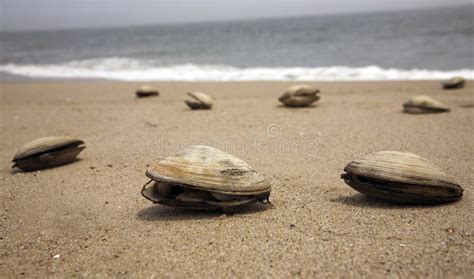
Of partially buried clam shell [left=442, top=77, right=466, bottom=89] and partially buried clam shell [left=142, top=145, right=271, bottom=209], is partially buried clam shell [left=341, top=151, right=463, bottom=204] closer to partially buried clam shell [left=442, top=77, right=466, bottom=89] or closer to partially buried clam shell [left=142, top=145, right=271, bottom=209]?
partially buried clam shell [left=142, top=145, right=271, bottom=209]

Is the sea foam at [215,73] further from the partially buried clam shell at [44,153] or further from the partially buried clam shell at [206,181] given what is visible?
the partially buried clam shell at [206,181]

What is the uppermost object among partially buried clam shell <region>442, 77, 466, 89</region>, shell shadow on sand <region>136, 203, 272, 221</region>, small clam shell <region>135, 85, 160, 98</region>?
partially buried clam shell <region>442, 77, 466, 89</region>

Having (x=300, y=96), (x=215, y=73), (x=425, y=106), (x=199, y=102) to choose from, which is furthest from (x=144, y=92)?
(x=425, y=106)

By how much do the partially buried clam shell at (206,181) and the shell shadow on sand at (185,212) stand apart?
0.32ft

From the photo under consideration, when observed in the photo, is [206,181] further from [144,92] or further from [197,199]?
[144,92]

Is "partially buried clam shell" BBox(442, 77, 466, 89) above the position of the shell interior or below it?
above

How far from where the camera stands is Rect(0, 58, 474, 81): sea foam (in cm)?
1240

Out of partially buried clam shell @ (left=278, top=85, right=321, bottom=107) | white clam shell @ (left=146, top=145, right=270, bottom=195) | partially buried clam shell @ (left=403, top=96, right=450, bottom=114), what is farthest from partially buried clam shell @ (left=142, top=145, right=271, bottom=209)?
partially buried clam shell @ (left=278, top=85, right=321, bottom=107)

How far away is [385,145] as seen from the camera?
16.3 feet

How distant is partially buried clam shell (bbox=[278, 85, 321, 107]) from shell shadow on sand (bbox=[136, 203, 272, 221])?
15.5 ft

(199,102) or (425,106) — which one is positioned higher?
(425,106)

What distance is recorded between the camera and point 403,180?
2.75m

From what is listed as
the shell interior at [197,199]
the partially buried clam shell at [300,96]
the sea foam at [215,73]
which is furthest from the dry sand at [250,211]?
the sea foam at [215,73]

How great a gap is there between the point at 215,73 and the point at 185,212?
42.5 feet
